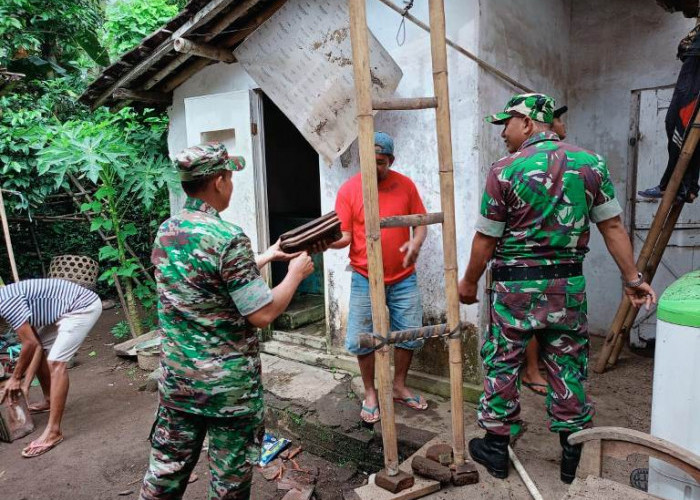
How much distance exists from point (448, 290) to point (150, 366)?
432cm

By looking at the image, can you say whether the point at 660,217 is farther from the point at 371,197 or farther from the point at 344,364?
the point at 344,364

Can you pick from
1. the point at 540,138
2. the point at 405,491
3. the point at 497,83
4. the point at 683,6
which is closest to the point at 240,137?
the point at 497,83

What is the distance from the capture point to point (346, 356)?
15.0 feet

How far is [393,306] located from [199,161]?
189cm

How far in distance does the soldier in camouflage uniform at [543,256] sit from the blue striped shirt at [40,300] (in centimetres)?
334

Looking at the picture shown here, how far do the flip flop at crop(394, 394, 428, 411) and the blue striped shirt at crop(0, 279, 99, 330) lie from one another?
2763 millimetres

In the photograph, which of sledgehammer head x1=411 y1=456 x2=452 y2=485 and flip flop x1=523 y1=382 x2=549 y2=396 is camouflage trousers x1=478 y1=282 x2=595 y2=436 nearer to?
sledgehammer head x1=411 y1=456 x2=452 y2=485

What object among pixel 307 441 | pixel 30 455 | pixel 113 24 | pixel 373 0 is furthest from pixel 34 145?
pixel 307 441

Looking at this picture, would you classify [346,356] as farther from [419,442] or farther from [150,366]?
[150,366]

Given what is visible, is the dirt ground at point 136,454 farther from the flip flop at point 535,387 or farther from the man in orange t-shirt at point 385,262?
the man in orange t-shirt at point 385,262

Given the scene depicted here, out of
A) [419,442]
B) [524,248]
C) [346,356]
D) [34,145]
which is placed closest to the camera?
[524,248]

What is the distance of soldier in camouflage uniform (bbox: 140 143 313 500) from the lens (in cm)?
198

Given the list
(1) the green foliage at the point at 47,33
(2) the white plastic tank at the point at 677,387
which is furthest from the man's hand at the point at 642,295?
(1) the green foliage at the point at 47,33

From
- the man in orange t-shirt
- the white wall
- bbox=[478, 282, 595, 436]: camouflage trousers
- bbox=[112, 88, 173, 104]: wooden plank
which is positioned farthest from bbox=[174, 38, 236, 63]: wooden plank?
bbox=[478, 282, 595, 436]: camouflage trousers
